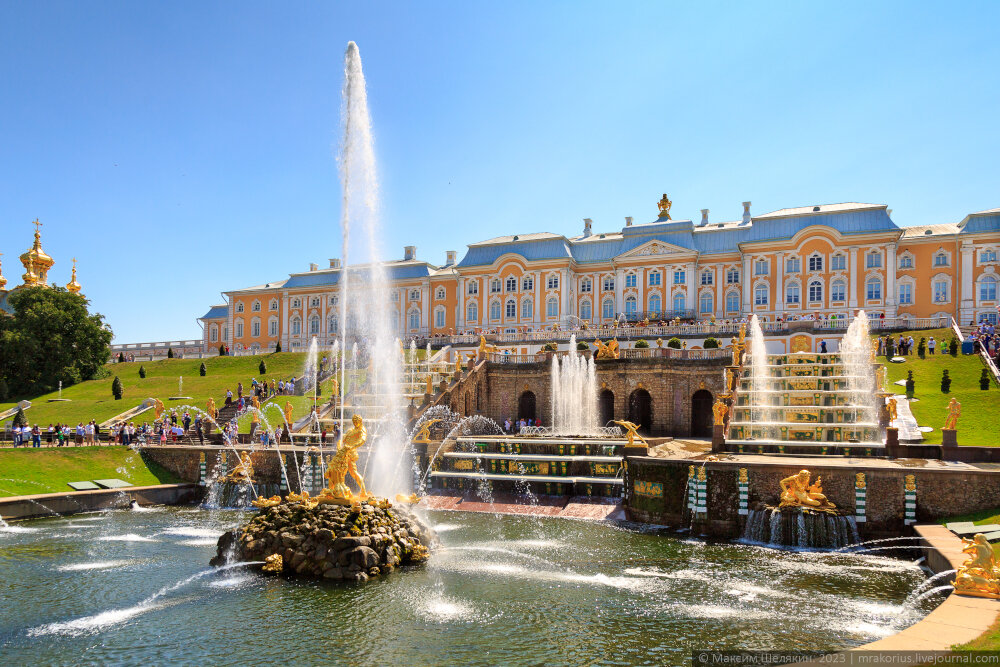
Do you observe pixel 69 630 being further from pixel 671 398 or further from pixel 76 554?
pixel 671 398

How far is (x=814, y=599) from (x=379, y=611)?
7657mm

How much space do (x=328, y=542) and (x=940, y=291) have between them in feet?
160

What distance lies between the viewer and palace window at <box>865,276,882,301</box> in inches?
1895

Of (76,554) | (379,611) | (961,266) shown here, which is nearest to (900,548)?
(379,611)

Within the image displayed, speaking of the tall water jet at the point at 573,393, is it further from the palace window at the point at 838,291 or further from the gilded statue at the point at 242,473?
the palace window at the point at 838,291

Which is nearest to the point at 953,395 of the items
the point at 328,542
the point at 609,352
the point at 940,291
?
the point at 609,352

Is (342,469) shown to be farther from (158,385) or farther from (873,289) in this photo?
(873,289)

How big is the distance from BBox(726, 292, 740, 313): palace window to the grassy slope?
32.6 metres

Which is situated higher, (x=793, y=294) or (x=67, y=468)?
(x=793, y=294)

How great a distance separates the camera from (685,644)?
10.1 metres

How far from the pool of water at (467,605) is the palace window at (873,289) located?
1497 inches

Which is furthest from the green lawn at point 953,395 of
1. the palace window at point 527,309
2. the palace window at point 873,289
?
the palace window at point 527,309

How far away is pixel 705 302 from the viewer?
2115 inches

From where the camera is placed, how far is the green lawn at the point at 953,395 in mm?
23141
